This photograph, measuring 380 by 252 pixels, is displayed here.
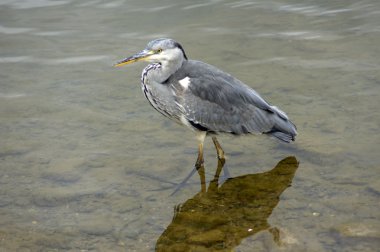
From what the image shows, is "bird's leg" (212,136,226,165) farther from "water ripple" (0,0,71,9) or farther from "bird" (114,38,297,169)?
"water ripple" (0,0,71,9)

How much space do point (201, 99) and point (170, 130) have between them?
39.1 inches

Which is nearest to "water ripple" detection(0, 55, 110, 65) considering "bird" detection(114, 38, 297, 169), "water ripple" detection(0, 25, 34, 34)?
"water ripple" detection(0, 25, 34, 34)

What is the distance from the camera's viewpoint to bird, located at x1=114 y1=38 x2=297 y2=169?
6.09 m

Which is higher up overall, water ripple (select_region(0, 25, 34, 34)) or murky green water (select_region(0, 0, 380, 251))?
water ripple (select_region(0, 25, 34, 34))

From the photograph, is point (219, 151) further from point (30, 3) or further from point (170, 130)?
point (30, 3)

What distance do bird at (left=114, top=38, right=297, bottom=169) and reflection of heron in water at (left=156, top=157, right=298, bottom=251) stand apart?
384mm

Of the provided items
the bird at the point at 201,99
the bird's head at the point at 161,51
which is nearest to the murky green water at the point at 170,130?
the bird at the point at 201,99

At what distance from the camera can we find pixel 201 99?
6172 mm

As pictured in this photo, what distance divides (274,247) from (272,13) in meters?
6.52

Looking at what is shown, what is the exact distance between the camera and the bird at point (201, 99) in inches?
240

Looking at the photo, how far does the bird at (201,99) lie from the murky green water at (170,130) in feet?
1.04

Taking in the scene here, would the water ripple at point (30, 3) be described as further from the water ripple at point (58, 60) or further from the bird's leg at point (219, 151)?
the bird's leg at point (219, 151)

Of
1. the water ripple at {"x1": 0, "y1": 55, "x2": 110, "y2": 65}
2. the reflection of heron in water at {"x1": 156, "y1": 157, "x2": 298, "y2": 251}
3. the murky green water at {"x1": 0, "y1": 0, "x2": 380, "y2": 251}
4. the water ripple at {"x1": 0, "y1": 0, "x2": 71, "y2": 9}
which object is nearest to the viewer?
the reflection of heron in water at {"x1": 156, "y1": 157, "x2": 298, "y2": 251}

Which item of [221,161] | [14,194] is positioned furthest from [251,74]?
[14,194]
